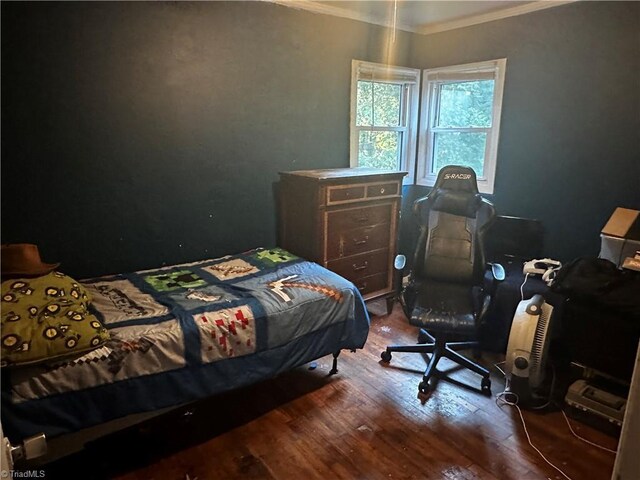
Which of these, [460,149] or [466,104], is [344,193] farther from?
[466,104]

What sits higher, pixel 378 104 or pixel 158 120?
pixel 378 104

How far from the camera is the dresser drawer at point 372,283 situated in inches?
133

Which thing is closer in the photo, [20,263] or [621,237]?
[20,263]

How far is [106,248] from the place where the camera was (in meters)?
2.73

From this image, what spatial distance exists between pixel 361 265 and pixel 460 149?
5.13ft

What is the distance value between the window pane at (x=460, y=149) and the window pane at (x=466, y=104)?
10 centimetres

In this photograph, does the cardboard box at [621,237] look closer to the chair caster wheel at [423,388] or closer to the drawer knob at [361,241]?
the chair caster wheel at [423,388]

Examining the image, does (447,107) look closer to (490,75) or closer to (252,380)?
(490,75)

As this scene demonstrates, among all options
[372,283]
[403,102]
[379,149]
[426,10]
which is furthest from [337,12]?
[372,283]

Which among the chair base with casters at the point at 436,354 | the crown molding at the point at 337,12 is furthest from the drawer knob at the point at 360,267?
the crown molding at the point at 337,12

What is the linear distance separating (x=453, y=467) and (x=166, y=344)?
1.43m

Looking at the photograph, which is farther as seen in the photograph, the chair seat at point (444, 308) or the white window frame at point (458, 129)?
the white window frame at point (458, 129)

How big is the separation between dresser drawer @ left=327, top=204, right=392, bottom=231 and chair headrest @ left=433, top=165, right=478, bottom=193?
531 mm

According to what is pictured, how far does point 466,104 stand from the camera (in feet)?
12.8
